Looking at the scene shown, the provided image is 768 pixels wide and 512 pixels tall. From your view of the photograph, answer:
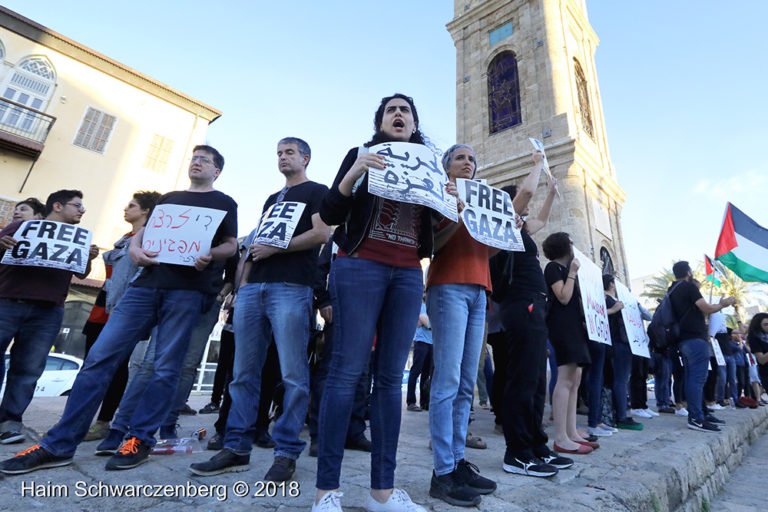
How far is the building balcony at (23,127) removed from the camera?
42.6 feet

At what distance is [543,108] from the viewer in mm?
12766

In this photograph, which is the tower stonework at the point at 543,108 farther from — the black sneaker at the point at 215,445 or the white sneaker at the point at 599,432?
the black sneaker at the point at 215,445

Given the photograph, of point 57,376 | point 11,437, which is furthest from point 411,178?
point 57,376

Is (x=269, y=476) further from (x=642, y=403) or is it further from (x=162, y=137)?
(x=162, y=137)

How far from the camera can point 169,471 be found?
204cm

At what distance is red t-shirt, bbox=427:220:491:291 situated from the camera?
7.13 ft

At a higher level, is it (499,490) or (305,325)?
(305,325)

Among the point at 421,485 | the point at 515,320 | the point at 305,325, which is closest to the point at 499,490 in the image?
the point at 421,485

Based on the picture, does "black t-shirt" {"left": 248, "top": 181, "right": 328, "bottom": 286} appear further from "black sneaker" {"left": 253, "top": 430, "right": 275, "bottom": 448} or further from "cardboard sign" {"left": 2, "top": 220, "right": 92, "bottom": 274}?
"cardboard sign" {"left": 2, "top": 220, "right": 92, "bottom": 274}

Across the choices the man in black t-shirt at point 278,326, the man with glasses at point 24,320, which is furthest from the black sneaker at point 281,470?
the man with glasses at point 24,320

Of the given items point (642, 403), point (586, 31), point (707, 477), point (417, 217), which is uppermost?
point (586, 31)

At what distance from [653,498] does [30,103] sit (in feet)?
66.3

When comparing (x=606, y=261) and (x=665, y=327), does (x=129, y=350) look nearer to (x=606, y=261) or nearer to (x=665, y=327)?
(x=665, y=327)

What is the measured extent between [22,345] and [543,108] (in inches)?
545
